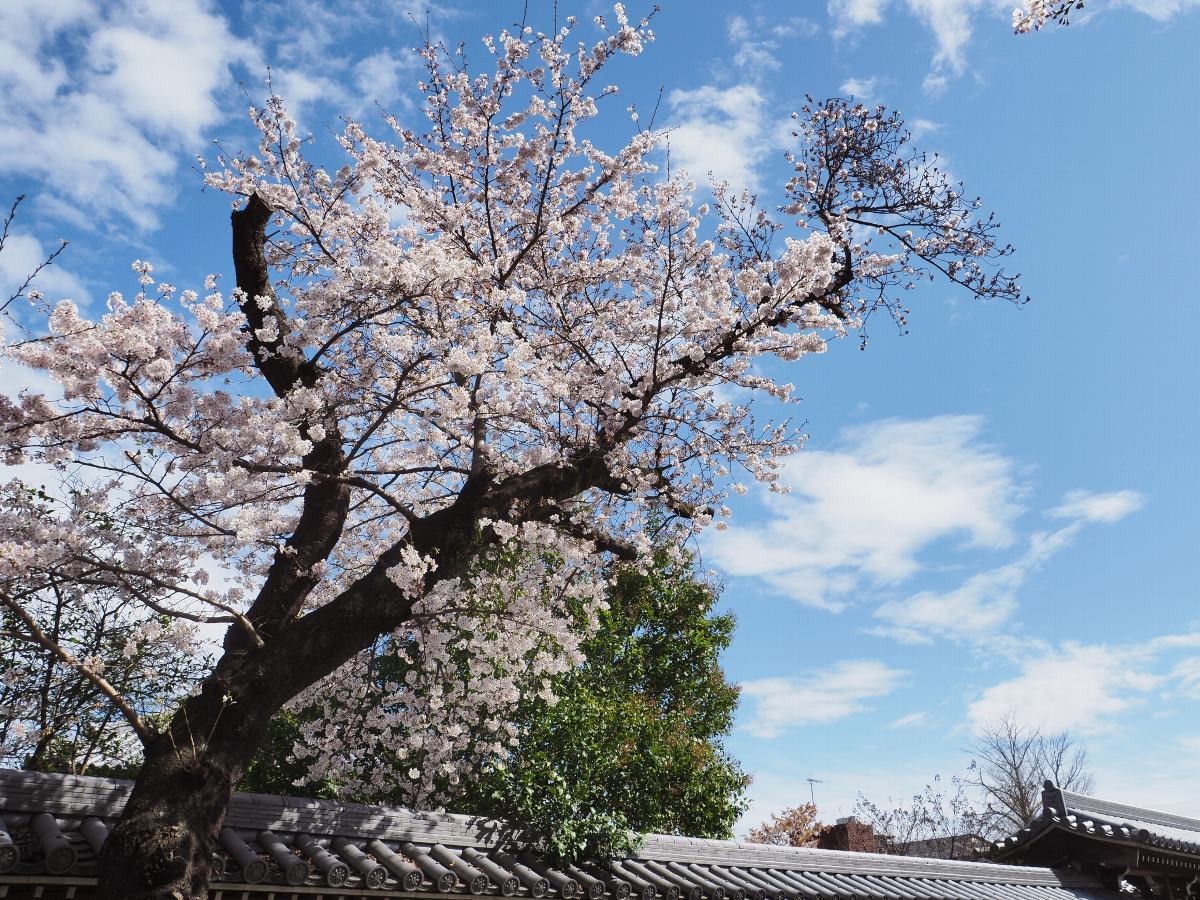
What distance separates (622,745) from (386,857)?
6.49m

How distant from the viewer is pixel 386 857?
6.92 m

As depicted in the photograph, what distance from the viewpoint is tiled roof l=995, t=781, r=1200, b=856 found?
12.8 meters

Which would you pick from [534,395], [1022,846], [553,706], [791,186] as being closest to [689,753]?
[553,706]

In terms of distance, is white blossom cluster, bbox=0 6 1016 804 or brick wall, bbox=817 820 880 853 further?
brick wall, bbox=817 820 880 853

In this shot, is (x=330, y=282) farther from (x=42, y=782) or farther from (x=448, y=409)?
Answer: (x=42, y=782)

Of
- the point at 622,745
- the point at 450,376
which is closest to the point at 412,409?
the point at 450,376

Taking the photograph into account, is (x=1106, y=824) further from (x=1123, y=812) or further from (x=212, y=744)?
(x=212, y=744)

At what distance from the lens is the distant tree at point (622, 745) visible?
8.55 meters

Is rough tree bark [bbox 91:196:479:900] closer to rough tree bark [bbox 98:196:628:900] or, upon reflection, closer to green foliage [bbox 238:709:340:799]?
rough tree bark [bbox 98:196:628:900]

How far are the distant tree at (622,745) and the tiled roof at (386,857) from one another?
0.49 metres

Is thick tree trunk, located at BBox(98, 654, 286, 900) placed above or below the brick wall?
below

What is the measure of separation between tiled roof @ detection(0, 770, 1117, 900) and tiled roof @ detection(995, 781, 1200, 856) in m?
4.17

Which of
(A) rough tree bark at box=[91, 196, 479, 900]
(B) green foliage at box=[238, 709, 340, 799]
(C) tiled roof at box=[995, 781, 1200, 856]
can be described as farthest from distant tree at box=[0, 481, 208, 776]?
(C) tiled roof at box=[995, 781, 1200, 856]

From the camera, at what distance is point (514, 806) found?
8422 millimetres
